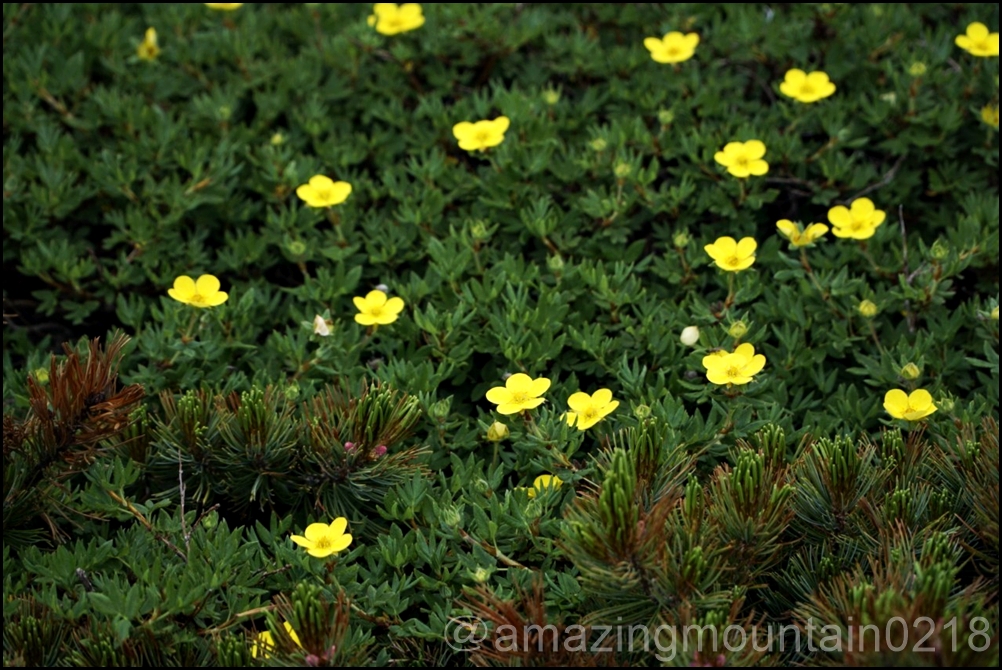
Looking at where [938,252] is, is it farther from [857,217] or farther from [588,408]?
[588,408]

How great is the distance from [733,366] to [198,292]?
51.4 inches

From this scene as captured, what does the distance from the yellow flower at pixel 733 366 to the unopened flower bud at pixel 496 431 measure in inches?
18.6

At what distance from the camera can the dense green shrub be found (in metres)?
1.91

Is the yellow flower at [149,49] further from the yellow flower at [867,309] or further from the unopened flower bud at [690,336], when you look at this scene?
the yellow flower at [867,309]

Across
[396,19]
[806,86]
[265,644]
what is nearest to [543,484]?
[265,644]

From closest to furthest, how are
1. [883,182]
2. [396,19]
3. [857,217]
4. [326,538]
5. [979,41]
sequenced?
[326,538]
[857,217]
[883,182]
[979,41]
[396,19]

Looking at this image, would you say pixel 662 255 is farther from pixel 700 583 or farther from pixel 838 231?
pixel 700 583

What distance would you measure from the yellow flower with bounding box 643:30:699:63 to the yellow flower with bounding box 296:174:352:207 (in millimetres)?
1113

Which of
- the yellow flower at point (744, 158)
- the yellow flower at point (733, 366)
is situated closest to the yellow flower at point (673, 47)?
the yellow flower at point (744, 158)

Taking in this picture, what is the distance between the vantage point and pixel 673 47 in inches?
138

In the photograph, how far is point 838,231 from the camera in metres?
2.95

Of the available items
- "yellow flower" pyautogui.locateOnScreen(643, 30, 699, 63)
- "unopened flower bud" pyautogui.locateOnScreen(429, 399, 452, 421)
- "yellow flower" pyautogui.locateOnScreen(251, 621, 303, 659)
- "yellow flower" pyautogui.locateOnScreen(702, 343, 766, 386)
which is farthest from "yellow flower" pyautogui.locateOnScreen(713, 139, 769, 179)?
"yellow flower" pyautogui.locateOnScreen(251, 621, 303, 659)

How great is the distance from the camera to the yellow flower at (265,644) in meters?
1.82

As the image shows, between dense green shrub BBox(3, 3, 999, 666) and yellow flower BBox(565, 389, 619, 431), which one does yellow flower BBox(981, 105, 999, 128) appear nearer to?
dense green shrub BBox(3, 3, 999, 666)
